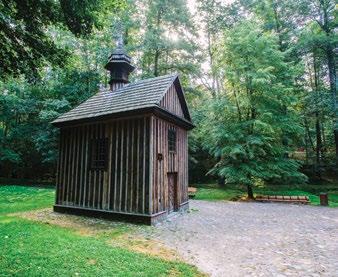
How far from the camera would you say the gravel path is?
6.11m

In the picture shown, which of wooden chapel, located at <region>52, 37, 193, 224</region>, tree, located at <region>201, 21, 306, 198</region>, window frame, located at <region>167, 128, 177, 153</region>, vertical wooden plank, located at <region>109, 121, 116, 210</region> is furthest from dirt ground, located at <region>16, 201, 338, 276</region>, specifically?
tree, located at <region>201, 21, 306, 198</region>

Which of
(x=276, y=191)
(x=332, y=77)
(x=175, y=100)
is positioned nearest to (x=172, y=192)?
(x=175, y=100)

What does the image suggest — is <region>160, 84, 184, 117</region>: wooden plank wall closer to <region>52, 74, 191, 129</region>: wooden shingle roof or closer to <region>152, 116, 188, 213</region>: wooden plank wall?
<region>52, 74, 191, 129</region>: wooden shingle roof

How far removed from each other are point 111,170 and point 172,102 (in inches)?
178

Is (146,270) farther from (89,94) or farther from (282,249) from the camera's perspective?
(89,94)

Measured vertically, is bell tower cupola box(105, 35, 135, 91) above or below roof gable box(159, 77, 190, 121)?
above

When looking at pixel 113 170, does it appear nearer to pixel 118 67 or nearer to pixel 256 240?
pixel 118 67

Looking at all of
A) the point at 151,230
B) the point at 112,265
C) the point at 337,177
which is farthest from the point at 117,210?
the point at 337,177

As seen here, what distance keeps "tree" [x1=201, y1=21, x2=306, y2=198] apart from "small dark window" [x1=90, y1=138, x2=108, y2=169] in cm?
836

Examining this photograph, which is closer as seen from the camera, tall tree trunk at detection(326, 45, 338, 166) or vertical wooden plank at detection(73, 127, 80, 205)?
vertical wooden plank at detection(73, 127, 80, 205)

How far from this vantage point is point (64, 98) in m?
26.1

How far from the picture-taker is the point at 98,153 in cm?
1247

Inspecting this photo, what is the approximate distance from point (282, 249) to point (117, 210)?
6.58 m

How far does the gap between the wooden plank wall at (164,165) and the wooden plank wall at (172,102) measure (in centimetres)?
77
